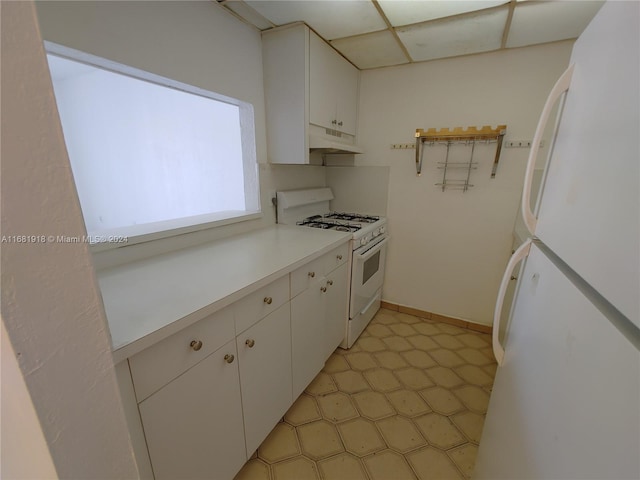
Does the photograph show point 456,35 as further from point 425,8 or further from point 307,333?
point 307,333

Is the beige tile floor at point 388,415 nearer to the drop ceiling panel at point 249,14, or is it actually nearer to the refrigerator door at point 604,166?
the refrigerator door at point 604,166

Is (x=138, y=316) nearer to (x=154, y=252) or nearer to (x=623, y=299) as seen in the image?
(x=154, y=252)

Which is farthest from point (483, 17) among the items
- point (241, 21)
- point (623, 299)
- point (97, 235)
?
point (97, 235)

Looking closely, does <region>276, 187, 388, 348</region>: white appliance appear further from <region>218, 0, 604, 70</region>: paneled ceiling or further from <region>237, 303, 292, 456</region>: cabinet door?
<region>218, 0, 604, 70</region>: paneled ceiling

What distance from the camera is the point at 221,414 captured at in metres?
1.02

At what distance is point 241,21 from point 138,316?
170 centimetres

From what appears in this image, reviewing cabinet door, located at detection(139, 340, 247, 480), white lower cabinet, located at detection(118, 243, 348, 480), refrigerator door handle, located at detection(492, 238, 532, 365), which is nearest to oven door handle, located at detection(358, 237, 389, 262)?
white lower cabinet, located at detection(118, 243, 348, 480)

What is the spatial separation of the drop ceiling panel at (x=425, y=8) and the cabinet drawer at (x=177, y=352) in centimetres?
166

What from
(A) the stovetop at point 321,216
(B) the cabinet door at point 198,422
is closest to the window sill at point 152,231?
(A) the stovetop at point 321,216

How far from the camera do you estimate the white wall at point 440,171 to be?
1.94 meters

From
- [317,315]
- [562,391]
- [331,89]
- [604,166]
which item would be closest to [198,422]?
[317,315]

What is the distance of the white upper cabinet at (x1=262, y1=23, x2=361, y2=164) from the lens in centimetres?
169

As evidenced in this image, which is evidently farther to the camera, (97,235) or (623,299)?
(97,235)

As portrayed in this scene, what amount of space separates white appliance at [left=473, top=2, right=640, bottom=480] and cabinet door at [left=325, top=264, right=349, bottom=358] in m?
1.07
